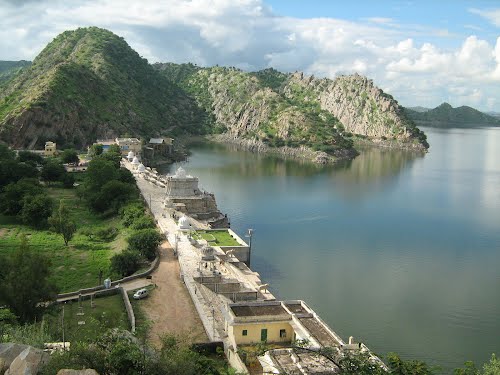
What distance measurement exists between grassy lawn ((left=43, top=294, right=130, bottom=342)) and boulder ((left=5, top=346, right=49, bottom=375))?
764 cm

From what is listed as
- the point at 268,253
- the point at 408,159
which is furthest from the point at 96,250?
the point at 408,159

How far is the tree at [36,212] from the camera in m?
46.8

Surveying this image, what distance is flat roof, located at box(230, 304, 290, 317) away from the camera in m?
22.8

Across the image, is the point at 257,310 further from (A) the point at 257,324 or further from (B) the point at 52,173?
(B) the point at 52,173

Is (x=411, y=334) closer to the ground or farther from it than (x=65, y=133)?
closer to the ground

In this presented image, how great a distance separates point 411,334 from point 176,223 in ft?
76.5

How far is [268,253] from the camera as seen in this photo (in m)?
45.0

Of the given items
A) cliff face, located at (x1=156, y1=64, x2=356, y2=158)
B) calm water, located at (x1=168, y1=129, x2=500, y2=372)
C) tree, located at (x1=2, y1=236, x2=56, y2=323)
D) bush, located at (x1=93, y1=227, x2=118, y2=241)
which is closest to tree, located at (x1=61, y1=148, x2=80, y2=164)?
calm water, located at (x1=168, y1=129, x2=500, y2=372)

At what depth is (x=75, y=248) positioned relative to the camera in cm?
4128

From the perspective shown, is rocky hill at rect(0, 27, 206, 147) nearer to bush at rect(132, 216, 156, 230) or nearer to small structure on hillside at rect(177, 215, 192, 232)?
bush at rect(132, 216, 156, 230)

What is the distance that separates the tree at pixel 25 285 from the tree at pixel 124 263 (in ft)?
32.5

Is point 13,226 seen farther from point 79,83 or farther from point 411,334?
point 79,83

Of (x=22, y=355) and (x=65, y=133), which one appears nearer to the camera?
(x=22, y=355)

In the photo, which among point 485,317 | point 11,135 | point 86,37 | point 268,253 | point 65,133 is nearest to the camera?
point 485,317
